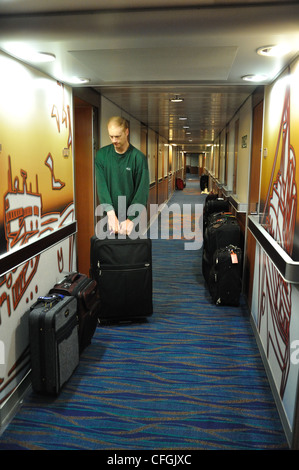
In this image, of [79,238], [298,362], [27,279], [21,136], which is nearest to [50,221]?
[27,279]

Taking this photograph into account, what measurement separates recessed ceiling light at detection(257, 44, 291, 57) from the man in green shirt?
1524mm

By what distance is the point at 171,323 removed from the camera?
3.53 metres

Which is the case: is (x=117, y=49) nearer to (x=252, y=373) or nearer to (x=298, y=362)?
(x=298, y=362)

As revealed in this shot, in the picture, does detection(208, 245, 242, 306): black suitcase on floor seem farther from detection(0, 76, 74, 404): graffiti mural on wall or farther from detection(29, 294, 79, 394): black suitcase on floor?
detection(29, 294, 79, 394): black suitcase on floor

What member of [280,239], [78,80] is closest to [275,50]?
[280,239]

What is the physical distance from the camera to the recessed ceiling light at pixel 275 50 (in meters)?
1.98

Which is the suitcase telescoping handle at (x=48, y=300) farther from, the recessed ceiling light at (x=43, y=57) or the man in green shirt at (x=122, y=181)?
the recessed ceiling light at (x=43, y=57)

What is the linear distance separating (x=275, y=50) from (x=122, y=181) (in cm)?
178

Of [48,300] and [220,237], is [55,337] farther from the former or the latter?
[220,237]

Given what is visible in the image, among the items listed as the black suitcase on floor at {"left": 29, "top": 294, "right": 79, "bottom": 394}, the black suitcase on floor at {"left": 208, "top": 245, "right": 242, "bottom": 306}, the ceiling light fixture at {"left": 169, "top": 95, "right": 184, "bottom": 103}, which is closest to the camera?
the black suitcase on floor at {"left": 29, "top": 294, "right": 79, "bottom": 394}

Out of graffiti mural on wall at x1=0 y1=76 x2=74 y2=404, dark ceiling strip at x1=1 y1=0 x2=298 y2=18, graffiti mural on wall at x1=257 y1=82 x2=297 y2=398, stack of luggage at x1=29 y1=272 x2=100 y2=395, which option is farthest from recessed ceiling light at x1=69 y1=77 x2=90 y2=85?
stack of luggage at x1=29 y1=272 x2=100 y2=395

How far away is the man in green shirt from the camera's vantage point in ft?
11.2

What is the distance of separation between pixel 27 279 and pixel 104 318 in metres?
1.10

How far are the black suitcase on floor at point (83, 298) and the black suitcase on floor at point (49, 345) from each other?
10.5 inches
